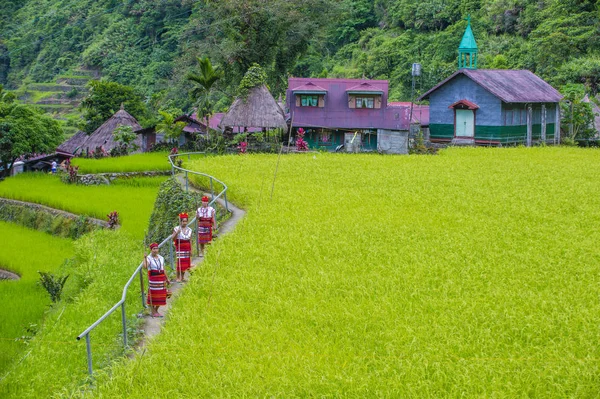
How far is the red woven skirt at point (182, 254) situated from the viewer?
1497 cm

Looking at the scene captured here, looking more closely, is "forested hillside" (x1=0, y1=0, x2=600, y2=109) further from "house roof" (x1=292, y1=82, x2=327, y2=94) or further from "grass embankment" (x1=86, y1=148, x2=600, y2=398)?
"grass embankment" (x1=86, y1=148, x2=600, y2=398)

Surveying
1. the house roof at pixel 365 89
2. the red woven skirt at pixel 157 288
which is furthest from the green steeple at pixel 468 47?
the red woven skirt at pixel 157 288

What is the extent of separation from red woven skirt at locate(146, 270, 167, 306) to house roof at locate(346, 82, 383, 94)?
25.7m

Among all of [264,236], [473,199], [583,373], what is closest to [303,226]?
[264,236]

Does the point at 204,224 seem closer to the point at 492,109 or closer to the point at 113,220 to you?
the point at 113,220

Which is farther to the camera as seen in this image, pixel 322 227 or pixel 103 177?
pixel 103 177

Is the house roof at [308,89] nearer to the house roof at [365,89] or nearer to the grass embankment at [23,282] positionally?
the house roof at [365,89]

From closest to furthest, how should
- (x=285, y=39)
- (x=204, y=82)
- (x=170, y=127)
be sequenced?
(x=204, y=82)
(x=170, y=127)
(x=285, y=39)

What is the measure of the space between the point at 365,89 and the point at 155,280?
1025 inches

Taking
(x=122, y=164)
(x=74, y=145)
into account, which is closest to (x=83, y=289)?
(x=122, y=164)

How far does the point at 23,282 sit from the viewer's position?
861 inches

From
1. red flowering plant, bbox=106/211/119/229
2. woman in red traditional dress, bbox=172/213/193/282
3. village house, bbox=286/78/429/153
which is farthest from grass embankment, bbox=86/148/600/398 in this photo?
village house, bbox=286/78/429/153

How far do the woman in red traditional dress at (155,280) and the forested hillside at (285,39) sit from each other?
101 feet

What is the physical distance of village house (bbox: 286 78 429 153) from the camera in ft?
122
